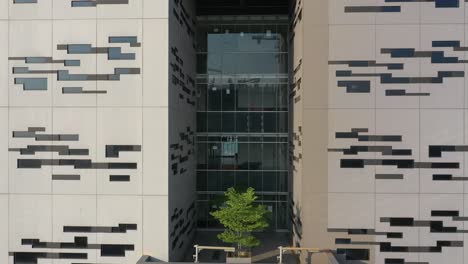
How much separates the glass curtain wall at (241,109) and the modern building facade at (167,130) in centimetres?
699

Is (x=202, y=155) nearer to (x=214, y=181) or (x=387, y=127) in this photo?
(x=214, y=181)

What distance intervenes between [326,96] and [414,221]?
5.65 meters

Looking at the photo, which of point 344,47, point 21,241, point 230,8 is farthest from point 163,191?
point 230,8

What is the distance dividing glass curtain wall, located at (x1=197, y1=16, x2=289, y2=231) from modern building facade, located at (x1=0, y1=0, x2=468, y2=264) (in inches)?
275

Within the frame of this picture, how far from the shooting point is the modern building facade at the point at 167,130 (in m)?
14.2

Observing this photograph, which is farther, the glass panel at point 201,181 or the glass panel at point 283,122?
the glass panel at point 201,181

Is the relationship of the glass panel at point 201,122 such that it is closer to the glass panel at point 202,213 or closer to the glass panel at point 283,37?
the glass panel at point 202,213

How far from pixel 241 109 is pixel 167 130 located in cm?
840

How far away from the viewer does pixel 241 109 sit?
72.2 ft

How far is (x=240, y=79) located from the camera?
72.1ft

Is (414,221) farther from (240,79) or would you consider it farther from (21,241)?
(21,241)

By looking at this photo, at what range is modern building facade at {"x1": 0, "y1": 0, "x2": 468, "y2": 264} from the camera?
46.5ft

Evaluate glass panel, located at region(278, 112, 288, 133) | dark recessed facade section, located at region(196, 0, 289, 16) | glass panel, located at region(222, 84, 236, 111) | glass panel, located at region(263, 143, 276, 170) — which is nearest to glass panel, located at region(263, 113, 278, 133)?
glass panel, located at region(278, 112, 288, 133)

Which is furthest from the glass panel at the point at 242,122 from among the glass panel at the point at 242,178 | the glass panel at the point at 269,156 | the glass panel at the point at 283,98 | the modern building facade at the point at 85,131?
the modern building facade at the point at 85,131
